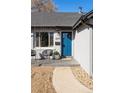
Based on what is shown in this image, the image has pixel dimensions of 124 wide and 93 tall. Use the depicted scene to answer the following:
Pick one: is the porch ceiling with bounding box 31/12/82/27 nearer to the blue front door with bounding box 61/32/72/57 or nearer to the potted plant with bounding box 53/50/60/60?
the blue front door with bounding box 61/32/72/57

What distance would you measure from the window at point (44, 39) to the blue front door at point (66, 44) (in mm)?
1259

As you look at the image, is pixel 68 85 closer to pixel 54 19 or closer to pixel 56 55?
pixel 56 55

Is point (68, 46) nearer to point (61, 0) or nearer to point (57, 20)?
point (57, 20)

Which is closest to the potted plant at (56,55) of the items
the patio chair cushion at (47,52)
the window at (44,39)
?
the patio chair cushion at (47,52)

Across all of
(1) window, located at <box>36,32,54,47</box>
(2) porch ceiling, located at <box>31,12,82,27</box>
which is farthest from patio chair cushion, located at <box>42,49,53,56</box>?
(2) porch ceiling, located at <box>31,12,82,27</box>

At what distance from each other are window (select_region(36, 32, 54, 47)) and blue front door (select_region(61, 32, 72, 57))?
4.13ft

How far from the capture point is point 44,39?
22250 mm
